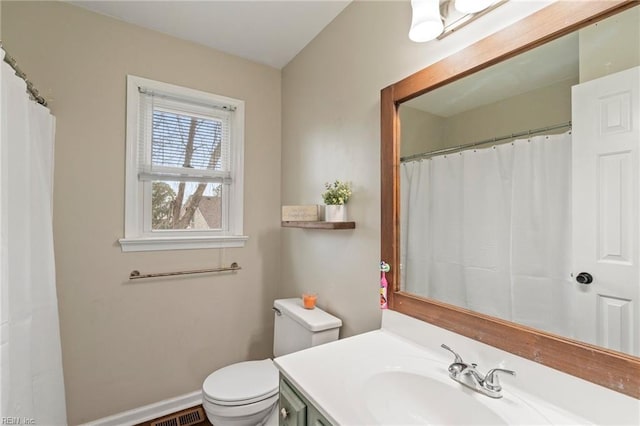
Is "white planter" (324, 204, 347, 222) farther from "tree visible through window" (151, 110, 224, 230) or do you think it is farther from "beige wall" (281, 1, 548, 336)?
"tree visible through window" (151, 110, 224, 230)

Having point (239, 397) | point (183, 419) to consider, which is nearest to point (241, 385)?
point (239, 397)

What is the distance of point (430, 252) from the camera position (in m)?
1.17

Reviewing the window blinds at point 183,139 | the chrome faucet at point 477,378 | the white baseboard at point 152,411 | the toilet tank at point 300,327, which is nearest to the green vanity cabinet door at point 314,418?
the chrome faucet at point 477,378

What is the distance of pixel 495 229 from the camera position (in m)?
0.95

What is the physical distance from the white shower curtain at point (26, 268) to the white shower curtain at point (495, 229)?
1421 mm

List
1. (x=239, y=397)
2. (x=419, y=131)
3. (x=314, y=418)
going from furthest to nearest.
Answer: (x=239, y=397) < (x=419, y=131) < (x=314, y=418)

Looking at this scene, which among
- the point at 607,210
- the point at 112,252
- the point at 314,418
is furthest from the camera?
the point at 112,252

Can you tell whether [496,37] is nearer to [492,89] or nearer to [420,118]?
[492,89]

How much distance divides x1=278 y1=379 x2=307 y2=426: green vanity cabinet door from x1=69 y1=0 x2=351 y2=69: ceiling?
184cm

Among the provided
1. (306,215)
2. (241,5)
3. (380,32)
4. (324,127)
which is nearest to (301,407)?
(306,215)


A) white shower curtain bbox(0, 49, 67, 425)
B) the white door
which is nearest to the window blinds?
white shower curtain bbox(0, 49, 67, 425)

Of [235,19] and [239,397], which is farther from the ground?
[235,19]

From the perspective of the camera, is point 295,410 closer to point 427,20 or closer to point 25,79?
point 427,20

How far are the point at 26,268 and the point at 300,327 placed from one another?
1.19 m
